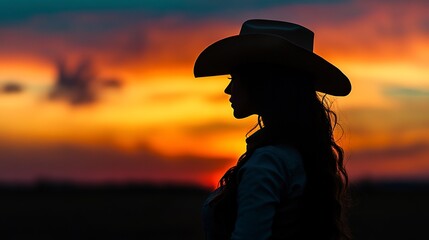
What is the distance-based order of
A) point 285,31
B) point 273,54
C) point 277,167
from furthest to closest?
point 285,31
point 273,54
point 277,167

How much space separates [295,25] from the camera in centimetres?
407

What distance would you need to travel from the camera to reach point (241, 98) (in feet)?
12.5

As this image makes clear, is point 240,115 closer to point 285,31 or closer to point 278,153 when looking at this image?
point 278,153

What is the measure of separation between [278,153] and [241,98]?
0.32 m

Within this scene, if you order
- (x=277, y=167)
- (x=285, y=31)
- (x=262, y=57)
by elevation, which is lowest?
(x=277, y=167)

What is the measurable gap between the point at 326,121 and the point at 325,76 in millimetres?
196

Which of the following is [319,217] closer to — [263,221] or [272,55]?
[263,221]

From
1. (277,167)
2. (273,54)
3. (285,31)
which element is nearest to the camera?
(277,167)

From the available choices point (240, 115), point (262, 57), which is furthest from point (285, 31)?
point (240, 115)

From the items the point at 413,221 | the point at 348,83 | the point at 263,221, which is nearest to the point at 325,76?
the point at 348,83

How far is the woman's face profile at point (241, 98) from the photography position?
150 inches

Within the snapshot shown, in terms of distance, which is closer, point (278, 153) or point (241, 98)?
point (278, 153)

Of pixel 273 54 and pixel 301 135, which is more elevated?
pixel 273 54

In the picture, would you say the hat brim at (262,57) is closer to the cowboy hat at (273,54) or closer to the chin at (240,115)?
the cowboy hat at (273,54)
